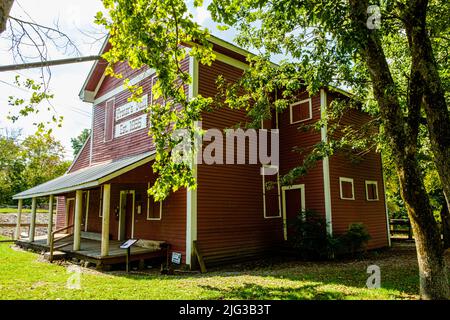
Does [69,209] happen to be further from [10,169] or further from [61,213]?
[10,169]

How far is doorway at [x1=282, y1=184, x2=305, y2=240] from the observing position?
1277cm

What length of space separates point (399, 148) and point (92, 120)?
1506 cm

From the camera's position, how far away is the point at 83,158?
17.2 metres

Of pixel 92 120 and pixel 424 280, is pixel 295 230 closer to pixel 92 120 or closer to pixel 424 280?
pixel 424 280

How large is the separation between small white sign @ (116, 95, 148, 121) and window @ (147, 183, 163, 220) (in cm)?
380

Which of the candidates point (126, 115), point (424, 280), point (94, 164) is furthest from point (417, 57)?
point (94, 164)

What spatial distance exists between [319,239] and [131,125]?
8.74 m

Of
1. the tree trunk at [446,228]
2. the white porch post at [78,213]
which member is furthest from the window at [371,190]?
the white porch post at [78,213]

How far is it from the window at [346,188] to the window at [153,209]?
6.96 meters

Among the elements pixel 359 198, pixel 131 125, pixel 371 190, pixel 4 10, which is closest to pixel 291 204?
pixel 359 198

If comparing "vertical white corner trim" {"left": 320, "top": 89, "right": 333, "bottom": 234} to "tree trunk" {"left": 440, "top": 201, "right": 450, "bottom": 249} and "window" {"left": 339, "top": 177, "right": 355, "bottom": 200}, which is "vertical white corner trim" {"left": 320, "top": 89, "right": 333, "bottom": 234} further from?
"tree trunk" {"left": 440, "top": 201, "right": 450, "bottom": 249}

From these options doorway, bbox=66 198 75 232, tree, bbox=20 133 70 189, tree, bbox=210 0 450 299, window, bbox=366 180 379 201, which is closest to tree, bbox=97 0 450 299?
tree, bbox=210 0 450 299

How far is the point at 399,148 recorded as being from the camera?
579 cm
